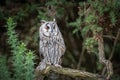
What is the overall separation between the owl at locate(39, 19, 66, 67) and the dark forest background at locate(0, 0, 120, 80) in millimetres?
190

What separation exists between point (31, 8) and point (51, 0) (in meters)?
0.52

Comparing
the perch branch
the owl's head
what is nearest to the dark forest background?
the perch branch

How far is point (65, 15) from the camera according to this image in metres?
5.25

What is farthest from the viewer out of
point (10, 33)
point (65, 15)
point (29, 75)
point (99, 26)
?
point (65, 15)

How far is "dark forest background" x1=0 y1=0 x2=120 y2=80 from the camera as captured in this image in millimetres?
3325

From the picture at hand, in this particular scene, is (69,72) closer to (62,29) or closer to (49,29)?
(49,29)

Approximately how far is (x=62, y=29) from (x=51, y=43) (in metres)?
1.86

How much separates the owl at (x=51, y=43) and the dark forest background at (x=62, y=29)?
19 cm

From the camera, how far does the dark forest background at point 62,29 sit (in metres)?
3.33

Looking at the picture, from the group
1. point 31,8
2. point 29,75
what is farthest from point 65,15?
point 29,75

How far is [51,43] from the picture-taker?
3.79 m

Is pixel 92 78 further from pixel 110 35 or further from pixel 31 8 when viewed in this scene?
pixel 31 8

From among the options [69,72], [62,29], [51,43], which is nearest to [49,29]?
[51,43]

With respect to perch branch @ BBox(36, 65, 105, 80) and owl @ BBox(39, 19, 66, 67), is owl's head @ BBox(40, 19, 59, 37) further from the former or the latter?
perch branch @ BBox(36, 65, 105, 80)
